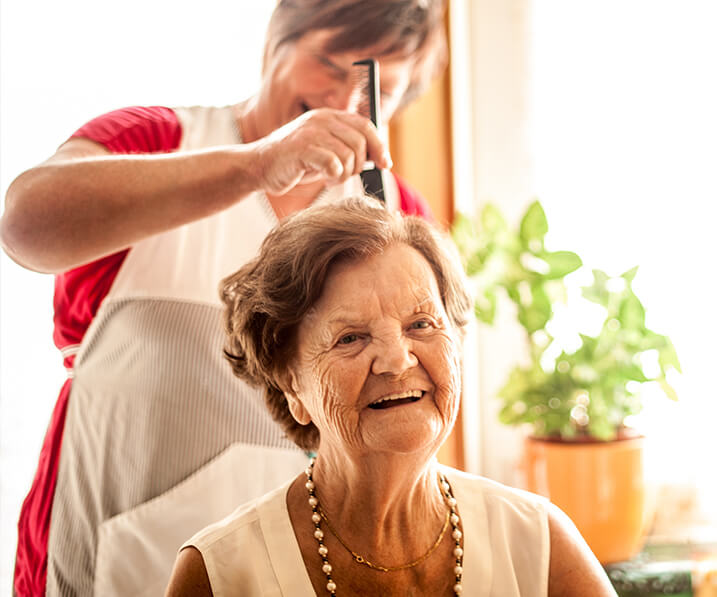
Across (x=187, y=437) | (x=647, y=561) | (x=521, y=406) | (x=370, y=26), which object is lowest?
(x=647, y=561)

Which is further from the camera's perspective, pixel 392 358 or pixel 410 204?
pixel 410 204

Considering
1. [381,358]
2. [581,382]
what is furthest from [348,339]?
[581,382]

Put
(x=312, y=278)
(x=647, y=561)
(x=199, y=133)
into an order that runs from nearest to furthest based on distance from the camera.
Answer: (x=312, y=278) → (x=199, y=133) → (x=647, y=561)

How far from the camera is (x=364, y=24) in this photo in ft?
3.54

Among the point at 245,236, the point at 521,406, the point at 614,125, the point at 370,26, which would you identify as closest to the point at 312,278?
the point at 245,236

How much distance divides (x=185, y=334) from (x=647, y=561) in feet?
4.67

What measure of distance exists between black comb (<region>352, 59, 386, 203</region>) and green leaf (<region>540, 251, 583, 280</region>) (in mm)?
979

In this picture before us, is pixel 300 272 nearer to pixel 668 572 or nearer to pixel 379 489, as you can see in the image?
pixel 379 489

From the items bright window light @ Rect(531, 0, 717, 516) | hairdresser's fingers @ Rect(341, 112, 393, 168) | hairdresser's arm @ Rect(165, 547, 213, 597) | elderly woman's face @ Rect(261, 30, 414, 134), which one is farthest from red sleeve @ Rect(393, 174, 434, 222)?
bright window light @ Rect(531, 0, 717, 516)

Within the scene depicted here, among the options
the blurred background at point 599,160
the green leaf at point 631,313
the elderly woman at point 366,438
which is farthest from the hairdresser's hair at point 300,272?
the blurred background at point 599,160

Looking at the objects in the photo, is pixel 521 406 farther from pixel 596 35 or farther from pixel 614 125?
pixel 596 35

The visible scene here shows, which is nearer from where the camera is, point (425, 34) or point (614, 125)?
point (425, 34)

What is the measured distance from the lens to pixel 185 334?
1.12m

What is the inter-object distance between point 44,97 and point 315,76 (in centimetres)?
39
